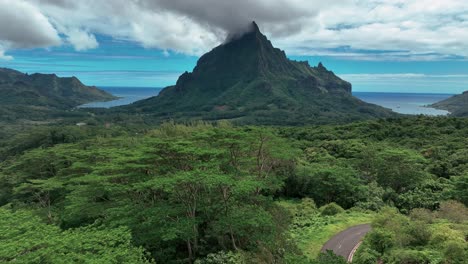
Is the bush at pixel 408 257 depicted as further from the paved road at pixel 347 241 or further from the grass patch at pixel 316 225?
the grass patch at pixel 316 225

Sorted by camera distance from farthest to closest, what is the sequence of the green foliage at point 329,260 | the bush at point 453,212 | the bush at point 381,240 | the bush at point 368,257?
the bush at point 453,212, the bush at point 381,240, the bush at point 368,257, the green foliage at point 329,260

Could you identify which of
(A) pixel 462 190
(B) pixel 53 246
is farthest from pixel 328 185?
(B) pixel 53 246

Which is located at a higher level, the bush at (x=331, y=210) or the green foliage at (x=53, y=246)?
the green foliage at (x=53, y=246)

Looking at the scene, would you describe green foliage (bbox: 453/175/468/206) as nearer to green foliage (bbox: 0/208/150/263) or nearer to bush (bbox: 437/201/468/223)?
bush (bbox: 437/201/468/223)

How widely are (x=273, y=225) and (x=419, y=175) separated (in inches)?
1233

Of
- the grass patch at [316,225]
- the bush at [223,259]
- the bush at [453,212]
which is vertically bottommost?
the grass patch at [316,225]

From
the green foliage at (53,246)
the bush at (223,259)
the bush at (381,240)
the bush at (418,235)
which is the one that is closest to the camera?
the green foliage at (53,246)

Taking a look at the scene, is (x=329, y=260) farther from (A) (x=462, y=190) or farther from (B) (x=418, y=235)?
(A) (x=462, y=190)

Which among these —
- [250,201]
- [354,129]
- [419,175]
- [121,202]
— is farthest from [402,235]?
[354,129]

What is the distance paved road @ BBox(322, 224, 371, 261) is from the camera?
88.3 ft


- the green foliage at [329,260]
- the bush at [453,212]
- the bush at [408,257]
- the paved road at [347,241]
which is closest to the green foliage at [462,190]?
the bush at [453,212]

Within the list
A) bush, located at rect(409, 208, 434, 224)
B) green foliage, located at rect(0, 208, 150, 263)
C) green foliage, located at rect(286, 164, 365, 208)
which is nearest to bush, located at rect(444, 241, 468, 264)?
bush, located at rect(409, 208, 434, 224)

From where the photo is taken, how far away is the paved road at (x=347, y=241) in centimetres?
2691

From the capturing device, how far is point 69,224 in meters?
28.9
